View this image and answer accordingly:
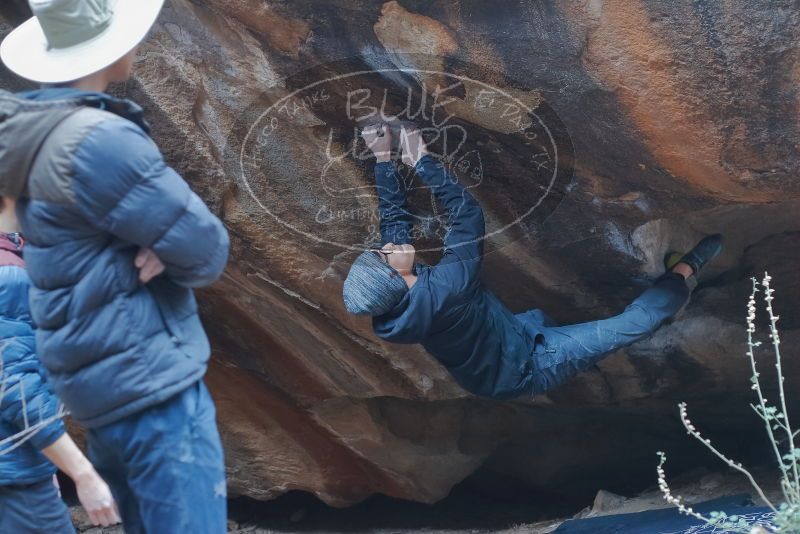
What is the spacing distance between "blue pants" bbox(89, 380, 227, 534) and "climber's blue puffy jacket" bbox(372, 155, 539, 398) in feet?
3.87

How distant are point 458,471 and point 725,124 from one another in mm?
2284

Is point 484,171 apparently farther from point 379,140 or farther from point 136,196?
point 136,196

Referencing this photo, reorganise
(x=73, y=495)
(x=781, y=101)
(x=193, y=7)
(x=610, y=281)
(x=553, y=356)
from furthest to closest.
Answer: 1. (x=73, y=495)
2. (x=610, y=281)
3. (x=553, y=356)
4. (x=193, y=7)
5. (x=781, y=101)

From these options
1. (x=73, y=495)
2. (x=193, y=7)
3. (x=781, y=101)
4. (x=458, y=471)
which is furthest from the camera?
(x=73, y=495)

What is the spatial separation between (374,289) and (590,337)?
75 centimetres

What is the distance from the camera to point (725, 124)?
2418mm

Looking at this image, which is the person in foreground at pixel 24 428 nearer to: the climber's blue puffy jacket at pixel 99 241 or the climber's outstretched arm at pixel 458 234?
the climber's blue puffy jacket at pixel 99 241

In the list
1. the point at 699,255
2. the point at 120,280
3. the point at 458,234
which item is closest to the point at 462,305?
the point at 458,234

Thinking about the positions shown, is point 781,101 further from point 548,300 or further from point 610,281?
point 548,300

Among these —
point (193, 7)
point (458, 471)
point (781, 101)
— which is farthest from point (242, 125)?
point (458, 471)

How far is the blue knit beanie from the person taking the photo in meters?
2.66

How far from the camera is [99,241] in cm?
150

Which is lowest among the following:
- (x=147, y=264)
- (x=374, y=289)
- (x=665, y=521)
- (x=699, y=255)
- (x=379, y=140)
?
(x=665, y=521)

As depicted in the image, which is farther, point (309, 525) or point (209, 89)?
point (309, 525)
